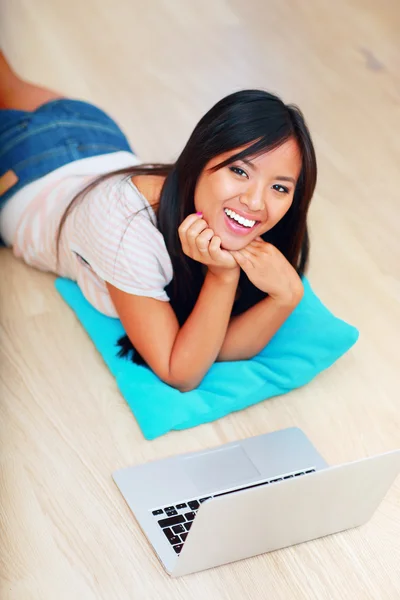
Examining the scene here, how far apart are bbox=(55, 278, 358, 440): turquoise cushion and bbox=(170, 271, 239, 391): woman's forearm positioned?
0.07 m

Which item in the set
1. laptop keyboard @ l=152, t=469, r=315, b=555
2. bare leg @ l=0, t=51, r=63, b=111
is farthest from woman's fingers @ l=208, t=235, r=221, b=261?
bare leg @ l=0, t=51, r=63, b=111

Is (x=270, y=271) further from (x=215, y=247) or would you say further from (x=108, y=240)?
(x=108, y=240)

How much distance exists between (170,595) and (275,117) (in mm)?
816

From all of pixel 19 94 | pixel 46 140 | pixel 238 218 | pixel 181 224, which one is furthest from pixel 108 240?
pixel 19 94

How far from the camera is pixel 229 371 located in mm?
1815

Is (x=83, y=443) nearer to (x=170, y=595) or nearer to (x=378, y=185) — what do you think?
(x=170, y=595)

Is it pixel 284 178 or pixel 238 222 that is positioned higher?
pixel 284 178

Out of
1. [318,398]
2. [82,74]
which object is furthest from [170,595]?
[82,74]

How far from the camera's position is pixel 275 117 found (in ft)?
5.02

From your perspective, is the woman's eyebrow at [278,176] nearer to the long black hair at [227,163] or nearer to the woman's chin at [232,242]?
the long black hair at [227,163]

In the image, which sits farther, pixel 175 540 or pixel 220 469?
pixel 220 469

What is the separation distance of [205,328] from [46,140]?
2.08ft

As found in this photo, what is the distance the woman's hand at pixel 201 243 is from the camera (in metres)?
1.59

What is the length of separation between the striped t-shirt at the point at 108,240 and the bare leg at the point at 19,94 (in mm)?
334
